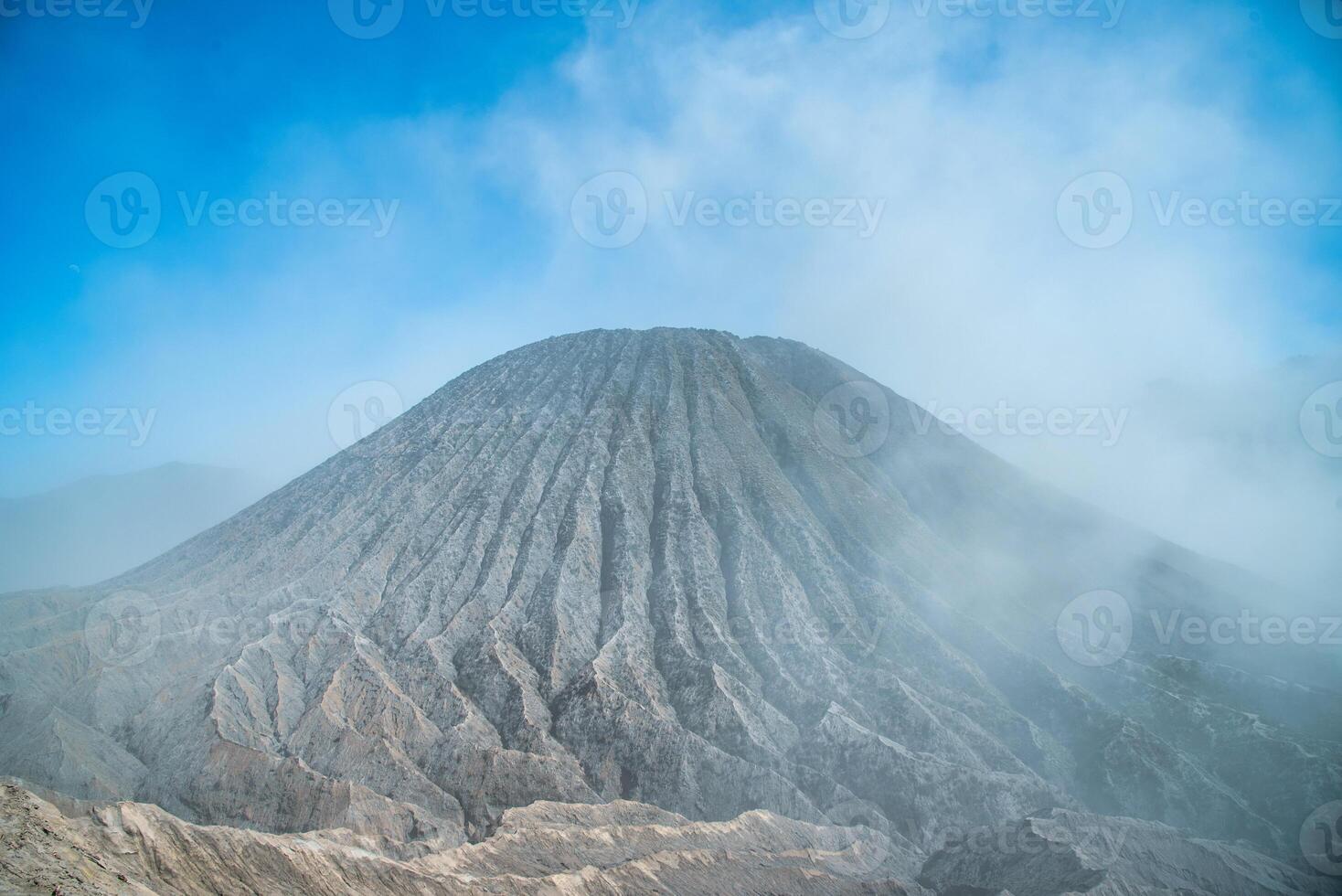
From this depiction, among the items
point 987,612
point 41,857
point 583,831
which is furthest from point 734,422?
point 41,857

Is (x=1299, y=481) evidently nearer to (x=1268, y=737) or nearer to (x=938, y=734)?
(x=1268, y=737)

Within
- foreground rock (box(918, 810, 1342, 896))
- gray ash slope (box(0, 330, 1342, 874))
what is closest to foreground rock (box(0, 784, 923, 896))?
foreground rock (box(918, 810, 1342, 896))

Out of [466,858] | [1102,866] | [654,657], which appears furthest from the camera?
[654,657]

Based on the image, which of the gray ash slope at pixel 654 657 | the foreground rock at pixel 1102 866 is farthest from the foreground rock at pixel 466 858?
the gray ash slope at pixel 654 657

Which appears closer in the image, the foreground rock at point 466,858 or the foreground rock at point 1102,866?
the foreground rock at point 466,858

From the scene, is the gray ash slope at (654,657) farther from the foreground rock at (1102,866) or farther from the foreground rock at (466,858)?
the foreground rock at (466,858)

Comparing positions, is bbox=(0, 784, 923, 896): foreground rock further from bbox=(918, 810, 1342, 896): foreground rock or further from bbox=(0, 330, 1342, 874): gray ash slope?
bbox=(0, 330, 1342, 874): gray ash slope

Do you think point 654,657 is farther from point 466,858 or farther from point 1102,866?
point 1102,866

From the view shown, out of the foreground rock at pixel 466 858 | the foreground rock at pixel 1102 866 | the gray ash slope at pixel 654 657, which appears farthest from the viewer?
the gray ash slope at pixel 654 657

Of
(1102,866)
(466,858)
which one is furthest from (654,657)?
(1102,866)
